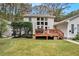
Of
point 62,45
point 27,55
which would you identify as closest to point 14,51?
point 27,55

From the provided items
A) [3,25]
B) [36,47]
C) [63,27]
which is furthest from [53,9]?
[3,25]

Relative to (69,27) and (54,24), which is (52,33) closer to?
(54,24)

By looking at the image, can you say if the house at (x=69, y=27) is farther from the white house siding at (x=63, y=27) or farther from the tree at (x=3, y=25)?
the tree at (x=3, y=25)

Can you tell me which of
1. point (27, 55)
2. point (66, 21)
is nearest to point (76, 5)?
point (66, 21)

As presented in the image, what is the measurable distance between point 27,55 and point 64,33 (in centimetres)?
73

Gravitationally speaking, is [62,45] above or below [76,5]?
below

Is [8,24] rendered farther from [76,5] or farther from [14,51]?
[76,5]

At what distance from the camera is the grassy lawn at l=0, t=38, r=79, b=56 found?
9.28 m

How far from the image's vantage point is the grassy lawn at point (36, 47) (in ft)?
30.5

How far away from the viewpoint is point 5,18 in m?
9.38

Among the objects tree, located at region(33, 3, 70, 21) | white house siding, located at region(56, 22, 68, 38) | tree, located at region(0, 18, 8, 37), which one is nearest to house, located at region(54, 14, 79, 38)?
white house siding, located at region(56, 22, 68, 38)

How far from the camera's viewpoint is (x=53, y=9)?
9430 millimetres

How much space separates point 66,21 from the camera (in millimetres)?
9398

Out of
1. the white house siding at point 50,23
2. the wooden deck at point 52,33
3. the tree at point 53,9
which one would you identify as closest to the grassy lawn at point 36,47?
the wooden deck at point 52,33
